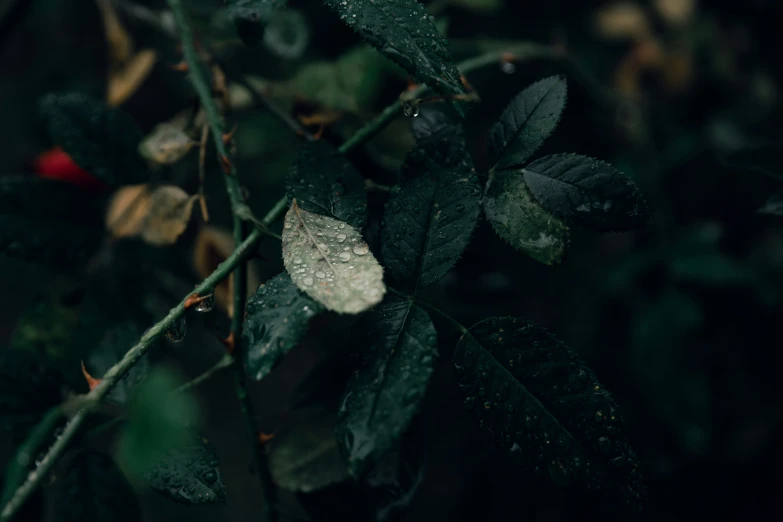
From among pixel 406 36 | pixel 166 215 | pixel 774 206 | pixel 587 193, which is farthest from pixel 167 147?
pixel 774 206

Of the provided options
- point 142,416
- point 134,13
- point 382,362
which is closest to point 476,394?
point 382,362

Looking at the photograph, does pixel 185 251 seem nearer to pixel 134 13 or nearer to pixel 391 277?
pixel 134 13

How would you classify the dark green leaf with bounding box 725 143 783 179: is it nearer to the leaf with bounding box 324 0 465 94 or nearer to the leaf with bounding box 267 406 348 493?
the leaf with bounding box 324 0 465 94

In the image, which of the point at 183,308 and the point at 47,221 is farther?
the point at 47,221

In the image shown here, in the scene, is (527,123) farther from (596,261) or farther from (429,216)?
(596,261)

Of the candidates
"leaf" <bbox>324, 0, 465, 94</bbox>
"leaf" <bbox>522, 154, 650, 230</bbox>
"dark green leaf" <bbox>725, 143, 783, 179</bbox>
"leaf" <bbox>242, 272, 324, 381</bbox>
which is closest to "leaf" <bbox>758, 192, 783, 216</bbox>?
"dark green leaf" <bbox>725, 143, 783, 179</bbox>
